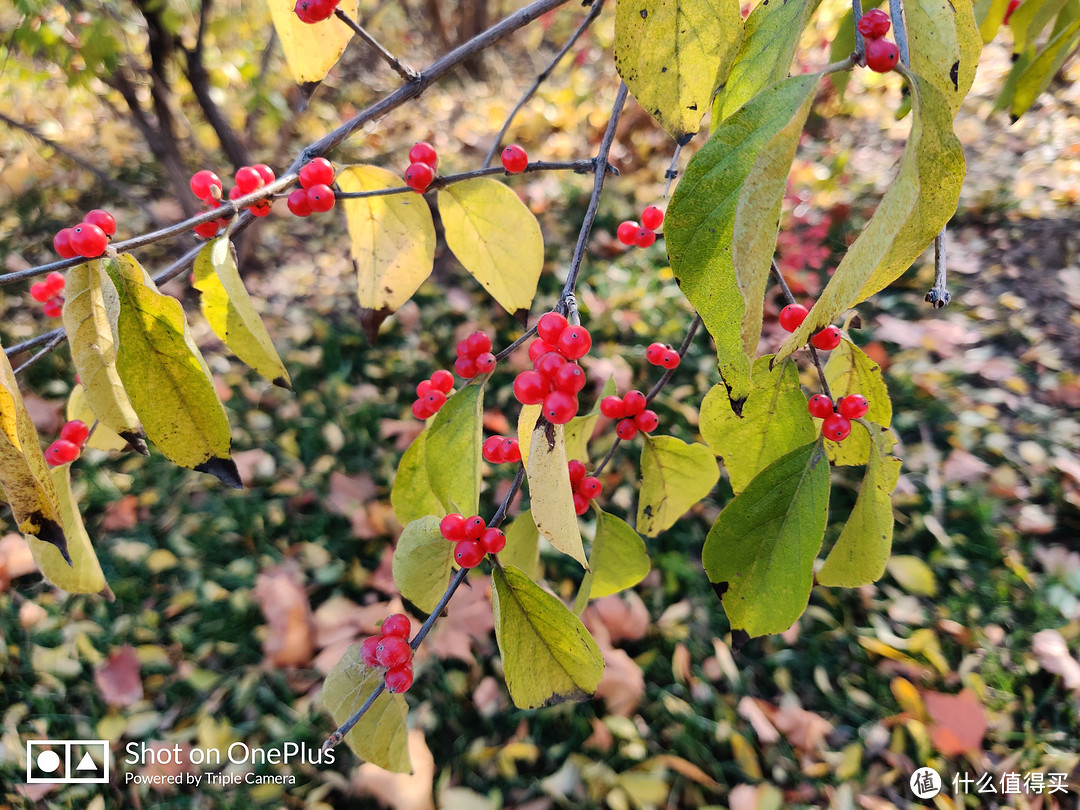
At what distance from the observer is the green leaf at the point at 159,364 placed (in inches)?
18.2

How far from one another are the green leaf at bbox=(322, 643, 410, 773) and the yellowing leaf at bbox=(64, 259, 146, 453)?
0.28 metres

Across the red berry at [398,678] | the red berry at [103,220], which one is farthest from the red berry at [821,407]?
the red berry at [103,220]

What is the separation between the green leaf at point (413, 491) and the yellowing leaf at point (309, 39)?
0.39 m

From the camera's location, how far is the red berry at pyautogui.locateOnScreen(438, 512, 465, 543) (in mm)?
618

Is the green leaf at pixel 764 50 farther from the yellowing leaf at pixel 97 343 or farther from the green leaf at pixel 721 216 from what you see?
the yellowing leaf at pixel 97 343

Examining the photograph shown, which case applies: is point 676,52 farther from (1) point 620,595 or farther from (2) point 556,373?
(1) point 620,595

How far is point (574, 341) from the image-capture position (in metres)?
0.49

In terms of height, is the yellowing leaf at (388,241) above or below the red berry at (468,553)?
above

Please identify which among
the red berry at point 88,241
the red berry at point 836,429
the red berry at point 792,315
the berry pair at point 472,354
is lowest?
the red berry at point 836,429

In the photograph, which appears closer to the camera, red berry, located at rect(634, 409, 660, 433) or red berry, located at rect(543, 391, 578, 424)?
red berry, located at rect(543, 391, 578, 424)

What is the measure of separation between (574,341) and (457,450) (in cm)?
16

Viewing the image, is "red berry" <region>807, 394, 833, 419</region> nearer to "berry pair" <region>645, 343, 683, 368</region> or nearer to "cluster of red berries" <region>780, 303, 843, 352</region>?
"cluster of red berries" <region>780, 303, 843, 352</region>
